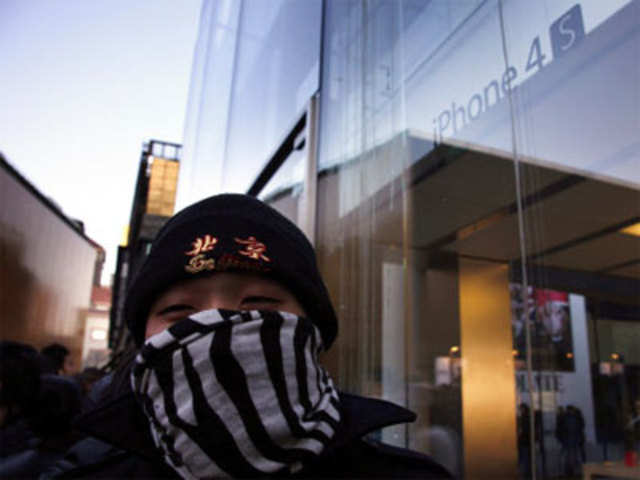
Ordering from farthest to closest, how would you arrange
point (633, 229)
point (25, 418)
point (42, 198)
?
1. point (42, 198)
2. point (25, 418)
3. point (633, 229)

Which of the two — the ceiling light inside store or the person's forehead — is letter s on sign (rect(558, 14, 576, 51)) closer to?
the ceiling light inside store

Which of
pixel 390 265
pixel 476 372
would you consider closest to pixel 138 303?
pixel 390 265

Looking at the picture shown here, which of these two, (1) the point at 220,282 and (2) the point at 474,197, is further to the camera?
(2) the point at 474,197

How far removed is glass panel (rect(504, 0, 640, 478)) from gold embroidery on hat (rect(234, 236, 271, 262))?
98 centimetres

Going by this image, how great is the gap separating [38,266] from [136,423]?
27.3 ft

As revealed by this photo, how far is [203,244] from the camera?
65 cm

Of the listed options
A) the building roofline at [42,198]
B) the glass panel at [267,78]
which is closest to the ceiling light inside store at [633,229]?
the glass panel at [267,78]

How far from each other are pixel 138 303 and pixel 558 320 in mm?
1406

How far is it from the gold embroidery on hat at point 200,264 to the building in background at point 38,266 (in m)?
5.23

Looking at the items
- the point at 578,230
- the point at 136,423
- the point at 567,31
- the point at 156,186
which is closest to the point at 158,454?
the point at 136,423

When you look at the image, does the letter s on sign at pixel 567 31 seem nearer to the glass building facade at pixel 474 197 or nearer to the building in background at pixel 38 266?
the glass building facade at pixel 474 197

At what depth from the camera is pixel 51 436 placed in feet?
4.98

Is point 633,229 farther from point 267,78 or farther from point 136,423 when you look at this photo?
point 267,78

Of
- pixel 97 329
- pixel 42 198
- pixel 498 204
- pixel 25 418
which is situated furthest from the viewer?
pixel 97 329
